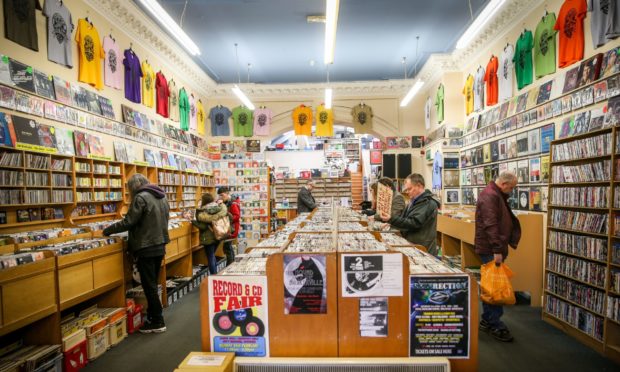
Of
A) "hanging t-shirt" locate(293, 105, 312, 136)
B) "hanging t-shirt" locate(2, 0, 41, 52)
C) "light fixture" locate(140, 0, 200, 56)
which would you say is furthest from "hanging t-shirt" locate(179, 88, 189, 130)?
"hanging t-shirt" locate(2, 0, 41, 52)

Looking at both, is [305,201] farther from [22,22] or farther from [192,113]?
[22,22]

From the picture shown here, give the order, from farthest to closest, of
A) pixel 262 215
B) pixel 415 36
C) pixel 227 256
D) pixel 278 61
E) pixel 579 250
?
1. pixel 262 215
2. pixel 278 61
3. pixel 415 36
4. pixel 227 256
5. pixel 579 250

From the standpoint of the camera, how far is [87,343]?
3.16 m

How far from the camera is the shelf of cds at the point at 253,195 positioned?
10.5 meters

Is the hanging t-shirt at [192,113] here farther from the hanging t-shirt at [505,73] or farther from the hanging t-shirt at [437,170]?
the hanging t-shirt at [505,73]

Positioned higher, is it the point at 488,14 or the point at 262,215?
the point at 488,14

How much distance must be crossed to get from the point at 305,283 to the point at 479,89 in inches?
268

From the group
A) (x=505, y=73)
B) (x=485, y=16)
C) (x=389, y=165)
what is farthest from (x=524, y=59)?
(x=389, y=165)

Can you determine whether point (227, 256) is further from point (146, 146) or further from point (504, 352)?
point (504, 352)

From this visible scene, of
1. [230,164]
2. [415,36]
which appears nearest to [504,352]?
[415,36]

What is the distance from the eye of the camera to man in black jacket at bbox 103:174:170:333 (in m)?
3.65

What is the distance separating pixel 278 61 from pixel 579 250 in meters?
7.36

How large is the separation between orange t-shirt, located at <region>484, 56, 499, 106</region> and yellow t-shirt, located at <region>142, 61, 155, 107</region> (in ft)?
21.8

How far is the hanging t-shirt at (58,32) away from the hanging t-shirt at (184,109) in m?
3.68
